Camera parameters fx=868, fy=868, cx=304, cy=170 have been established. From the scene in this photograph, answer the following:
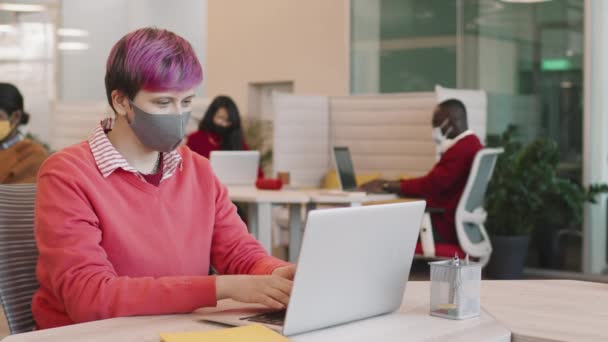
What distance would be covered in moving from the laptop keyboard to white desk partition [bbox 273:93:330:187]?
15.6 ft

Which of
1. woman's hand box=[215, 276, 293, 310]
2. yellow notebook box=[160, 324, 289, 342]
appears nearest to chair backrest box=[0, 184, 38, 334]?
woman's hand box=[215, 276, 293, 310]

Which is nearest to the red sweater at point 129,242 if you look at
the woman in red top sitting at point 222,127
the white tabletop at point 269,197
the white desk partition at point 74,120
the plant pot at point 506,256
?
the white tabletop at point 269,197

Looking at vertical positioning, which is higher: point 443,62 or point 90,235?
point 443,62

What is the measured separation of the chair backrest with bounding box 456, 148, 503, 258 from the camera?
4984 mm

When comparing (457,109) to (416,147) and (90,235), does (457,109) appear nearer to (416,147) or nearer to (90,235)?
(416,147)

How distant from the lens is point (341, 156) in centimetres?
562

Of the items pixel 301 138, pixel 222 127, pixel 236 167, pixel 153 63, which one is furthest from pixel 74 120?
pixel 153 63

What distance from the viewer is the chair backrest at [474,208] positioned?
196 inches

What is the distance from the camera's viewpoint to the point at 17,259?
186cm

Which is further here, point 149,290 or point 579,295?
point 579,295

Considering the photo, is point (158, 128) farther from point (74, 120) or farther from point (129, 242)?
point (74, 120)

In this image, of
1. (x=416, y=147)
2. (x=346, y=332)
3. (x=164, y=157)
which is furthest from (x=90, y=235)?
(x=416, y=147)

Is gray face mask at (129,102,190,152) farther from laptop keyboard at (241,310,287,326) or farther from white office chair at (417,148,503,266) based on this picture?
white office chair at (417,148,503,266)

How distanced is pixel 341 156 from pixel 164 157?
147 inches
